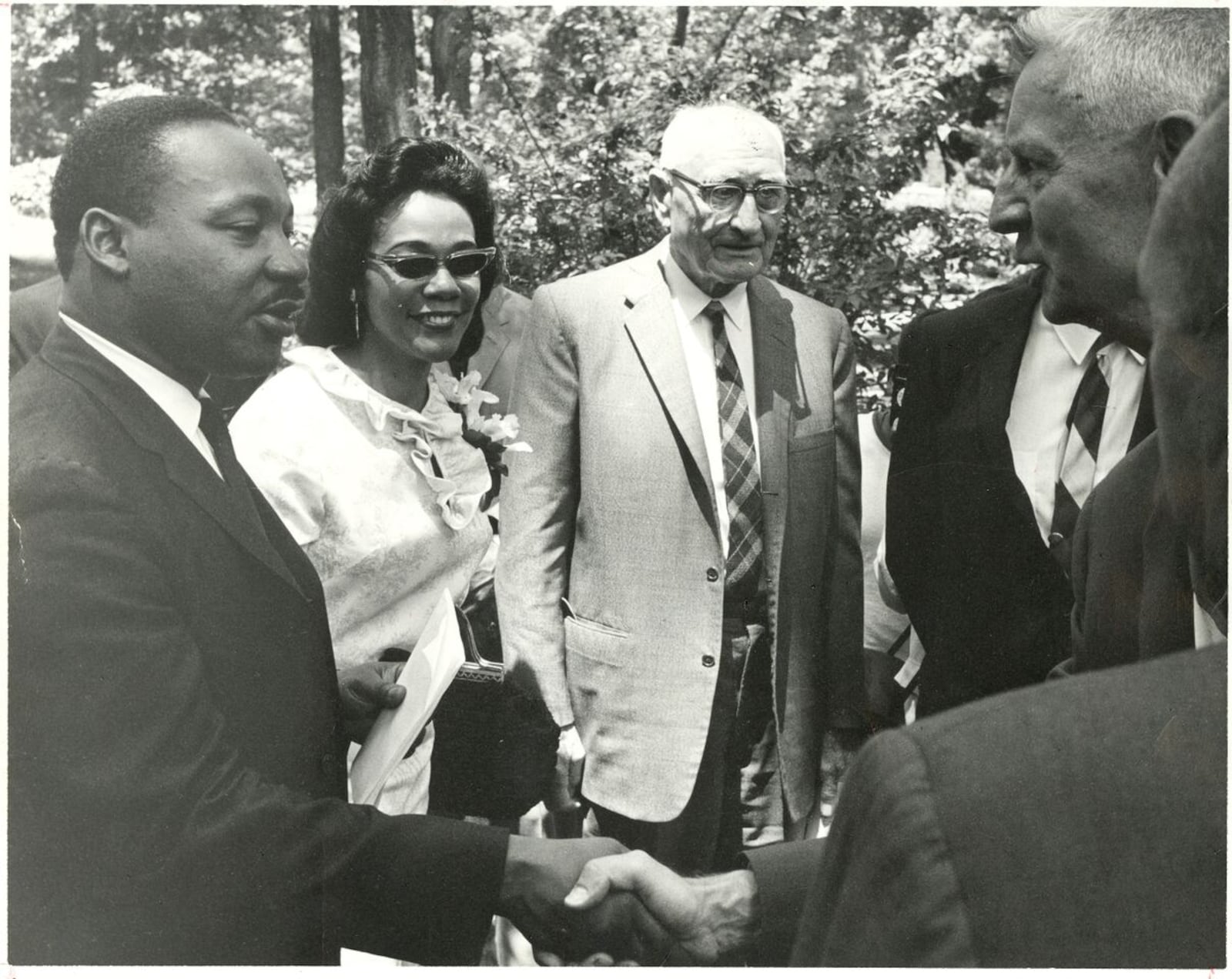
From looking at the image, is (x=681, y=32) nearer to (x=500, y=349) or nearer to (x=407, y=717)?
(x=500, y=349)

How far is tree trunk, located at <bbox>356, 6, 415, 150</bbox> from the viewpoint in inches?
128

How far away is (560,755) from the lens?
2.85 metres

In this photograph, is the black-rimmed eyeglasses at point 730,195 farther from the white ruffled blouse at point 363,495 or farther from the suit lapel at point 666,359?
the white ruffled blouse at point 363,495

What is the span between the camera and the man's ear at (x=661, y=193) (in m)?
2.92

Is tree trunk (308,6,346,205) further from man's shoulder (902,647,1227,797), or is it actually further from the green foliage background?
man's shoulder (902,647,1227,797)

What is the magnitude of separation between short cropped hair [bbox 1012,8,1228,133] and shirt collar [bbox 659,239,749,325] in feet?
2.76

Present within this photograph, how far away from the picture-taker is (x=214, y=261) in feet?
7.57

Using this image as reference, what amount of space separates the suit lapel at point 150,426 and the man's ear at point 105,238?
139 mm

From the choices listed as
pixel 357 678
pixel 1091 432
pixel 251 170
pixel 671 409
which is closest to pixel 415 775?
pixel 357 678

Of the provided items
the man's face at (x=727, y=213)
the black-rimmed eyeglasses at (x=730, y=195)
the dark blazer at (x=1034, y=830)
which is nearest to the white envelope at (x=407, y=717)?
the man's face at (x=727, y=213)

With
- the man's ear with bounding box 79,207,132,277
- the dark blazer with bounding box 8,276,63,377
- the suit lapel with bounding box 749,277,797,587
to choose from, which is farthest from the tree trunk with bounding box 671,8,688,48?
the dark blazer with bounding box 8,276,63,377

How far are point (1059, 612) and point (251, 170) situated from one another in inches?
73.4

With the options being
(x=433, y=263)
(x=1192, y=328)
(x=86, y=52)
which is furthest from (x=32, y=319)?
(x=1192, y=328)

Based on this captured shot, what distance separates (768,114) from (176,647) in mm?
2395
